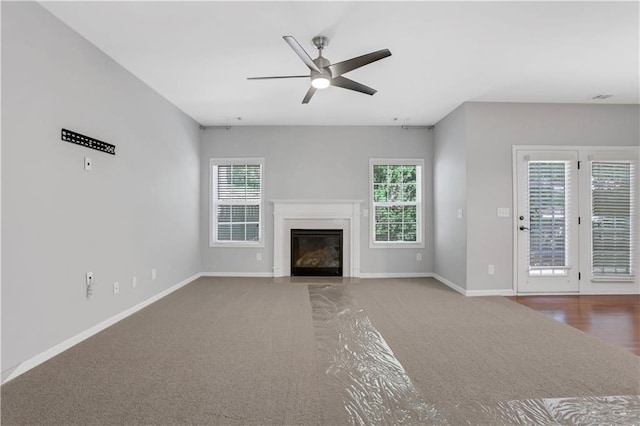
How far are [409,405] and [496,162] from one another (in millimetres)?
3682

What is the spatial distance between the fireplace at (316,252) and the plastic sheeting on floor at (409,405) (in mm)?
3060

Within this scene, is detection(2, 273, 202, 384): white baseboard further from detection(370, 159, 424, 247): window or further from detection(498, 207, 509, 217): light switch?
detection(498, 207, 509, 217): light switch

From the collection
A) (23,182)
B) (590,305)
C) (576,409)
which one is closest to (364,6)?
(23,182)

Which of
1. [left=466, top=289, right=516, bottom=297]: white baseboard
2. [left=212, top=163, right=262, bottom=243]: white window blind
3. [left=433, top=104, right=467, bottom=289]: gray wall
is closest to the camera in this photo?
[left=466, top=289, right=516, bottom=297]: white baseboard

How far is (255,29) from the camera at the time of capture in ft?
8.77

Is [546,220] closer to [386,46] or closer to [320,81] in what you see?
[386,46]

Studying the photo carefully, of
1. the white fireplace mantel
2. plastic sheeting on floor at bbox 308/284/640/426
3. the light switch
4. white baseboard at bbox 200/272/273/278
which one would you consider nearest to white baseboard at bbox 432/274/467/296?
the light switch

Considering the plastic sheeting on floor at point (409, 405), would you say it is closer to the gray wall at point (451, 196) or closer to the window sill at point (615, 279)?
the gray wall at point (451, 196)

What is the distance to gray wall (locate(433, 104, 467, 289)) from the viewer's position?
452 cm

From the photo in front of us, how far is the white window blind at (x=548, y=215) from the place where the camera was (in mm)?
4434

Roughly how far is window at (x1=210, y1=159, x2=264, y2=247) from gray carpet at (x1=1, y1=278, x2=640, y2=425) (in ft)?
6.82

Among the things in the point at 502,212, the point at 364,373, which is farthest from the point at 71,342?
the point at 502,212

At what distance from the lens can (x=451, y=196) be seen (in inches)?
193

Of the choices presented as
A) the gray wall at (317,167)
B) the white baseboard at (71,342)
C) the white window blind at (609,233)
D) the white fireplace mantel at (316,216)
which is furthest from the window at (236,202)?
the white window blind at (609,233)
